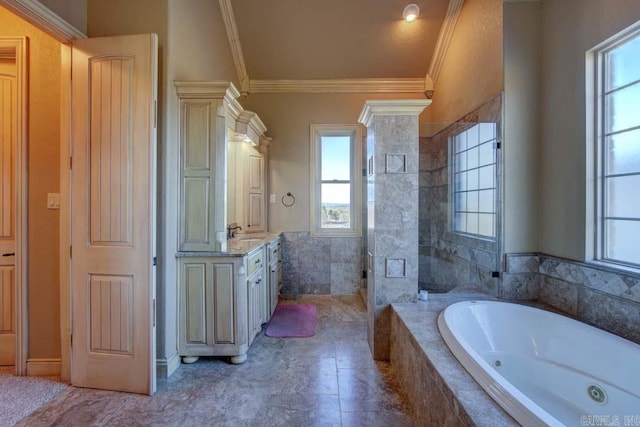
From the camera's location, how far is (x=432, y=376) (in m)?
1.41

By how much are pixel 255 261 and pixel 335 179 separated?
78.2 inches

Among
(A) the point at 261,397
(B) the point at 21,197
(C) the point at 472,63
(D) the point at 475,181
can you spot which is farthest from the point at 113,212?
(C) the point at 472,63

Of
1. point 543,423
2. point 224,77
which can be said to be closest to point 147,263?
point 543,423

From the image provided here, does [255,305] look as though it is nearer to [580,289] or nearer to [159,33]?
[159,33]

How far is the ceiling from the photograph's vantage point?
329 cm

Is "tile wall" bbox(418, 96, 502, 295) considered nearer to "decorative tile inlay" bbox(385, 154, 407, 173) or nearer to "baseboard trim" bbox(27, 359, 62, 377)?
"decorative tile inlay" bbox(385, 154, 407, 173)

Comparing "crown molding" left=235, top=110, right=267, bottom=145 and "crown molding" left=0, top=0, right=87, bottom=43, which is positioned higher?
"crown molding" left=0, top=0, right=87, bottom=43

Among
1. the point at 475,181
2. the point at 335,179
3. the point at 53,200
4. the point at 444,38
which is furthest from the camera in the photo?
the point at 335,179

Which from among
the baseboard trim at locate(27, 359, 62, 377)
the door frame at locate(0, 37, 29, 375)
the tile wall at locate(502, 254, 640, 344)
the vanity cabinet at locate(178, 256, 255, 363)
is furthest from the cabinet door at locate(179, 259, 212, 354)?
the tile wall at locate(502, 254, 640, 344)

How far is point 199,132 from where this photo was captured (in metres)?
2.30

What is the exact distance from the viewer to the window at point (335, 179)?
13.5 ft

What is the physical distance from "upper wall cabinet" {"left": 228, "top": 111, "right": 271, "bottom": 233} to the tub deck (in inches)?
80.8

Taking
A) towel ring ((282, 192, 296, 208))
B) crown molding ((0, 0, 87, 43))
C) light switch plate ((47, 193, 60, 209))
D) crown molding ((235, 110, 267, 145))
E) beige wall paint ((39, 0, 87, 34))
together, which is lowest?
light switch plate ((47, 193, 60, 209))

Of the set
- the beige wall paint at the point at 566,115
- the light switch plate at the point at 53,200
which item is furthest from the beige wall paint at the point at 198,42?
the beige wall paint at the point at 566,115
